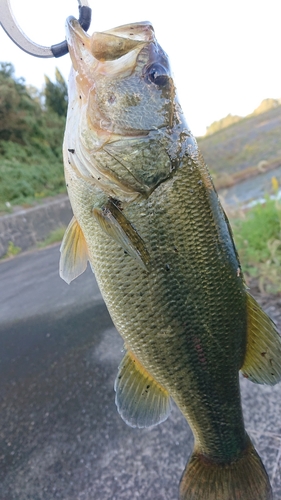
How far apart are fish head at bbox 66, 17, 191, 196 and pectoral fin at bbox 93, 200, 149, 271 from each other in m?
0.11

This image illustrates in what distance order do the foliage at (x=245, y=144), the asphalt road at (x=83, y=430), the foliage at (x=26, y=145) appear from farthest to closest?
the foliage at (x=245, y=144) < the foliage at (x=26, y=145) < the asphalt road at (x=83, y=430)

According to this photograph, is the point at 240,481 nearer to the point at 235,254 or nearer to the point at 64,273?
the point at 235,254

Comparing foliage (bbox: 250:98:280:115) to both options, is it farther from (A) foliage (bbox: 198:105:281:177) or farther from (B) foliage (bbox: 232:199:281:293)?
(B) foliage (bbox: 232:199:281:293)

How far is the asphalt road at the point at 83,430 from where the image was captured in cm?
204

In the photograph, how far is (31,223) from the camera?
10.6 metres

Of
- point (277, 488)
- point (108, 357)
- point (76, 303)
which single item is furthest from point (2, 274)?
point (277, 488)

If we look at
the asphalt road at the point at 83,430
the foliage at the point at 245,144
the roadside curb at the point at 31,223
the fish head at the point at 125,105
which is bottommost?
the foliage at the point at 245,144

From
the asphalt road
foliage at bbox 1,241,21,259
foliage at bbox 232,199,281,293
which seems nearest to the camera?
the asphalt road

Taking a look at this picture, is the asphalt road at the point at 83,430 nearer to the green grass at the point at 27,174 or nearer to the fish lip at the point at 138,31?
the fish lip at the point at 138,31

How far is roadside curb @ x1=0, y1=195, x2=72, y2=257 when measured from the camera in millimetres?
10039

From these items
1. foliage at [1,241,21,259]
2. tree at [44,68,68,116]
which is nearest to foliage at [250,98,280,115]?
tree at [44,68,68,116]

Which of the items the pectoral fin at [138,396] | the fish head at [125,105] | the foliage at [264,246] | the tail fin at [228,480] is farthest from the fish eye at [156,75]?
the foliage at [264,246]

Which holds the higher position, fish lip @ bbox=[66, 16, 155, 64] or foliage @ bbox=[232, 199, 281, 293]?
fish lip @ bbox=[66, 16, 155, 64]

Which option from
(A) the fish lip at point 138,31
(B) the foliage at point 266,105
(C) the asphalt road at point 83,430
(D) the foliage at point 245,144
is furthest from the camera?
(B) the foliage at point 266,105
